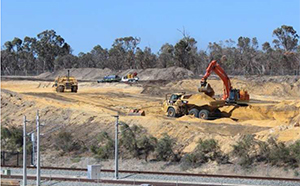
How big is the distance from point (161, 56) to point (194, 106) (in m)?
101

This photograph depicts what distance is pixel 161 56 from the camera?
153750 mm

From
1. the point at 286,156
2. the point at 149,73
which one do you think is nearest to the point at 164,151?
the point at 286,156

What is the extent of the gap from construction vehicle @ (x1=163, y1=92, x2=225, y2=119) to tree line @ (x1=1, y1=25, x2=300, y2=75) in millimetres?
58498

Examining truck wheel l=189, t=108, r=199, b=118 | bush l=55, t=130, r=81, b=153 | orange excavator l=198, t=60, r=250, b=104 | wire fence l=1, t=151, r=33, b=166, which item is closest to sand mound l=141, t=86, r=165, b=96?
orange excavator l=198, t=60, r=250, b=104

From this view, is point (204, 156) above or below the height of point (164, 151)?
below

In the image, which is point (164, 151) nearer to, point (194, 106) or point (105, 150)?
point (105, 150)

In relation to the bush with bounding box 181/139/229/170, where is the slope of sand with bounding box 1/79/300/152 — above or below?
above

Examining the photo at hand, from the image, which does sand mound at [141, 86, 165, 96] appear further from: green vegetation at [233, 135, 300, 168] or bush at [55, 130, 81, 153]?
green vegetation at [233, 135, 300, 168]

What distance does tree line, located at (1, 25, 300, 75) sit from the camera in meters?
134

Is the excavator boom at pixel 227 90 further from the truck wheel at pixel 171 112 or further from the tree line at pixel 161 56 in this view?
the tree line at pixel 161 56

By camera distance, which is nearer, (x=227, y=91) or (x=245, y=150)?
(x=245, y=150)

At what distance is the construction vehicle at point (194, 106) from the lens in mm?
52906

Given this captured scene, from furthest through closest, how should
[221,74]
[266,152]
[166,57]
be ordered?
[166,57], [221,74], [266,152]

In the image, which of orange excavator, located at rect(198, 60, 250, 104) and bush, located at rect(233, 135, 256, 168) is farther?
orange excavator, located at rect(198, 60, 250, 104)
